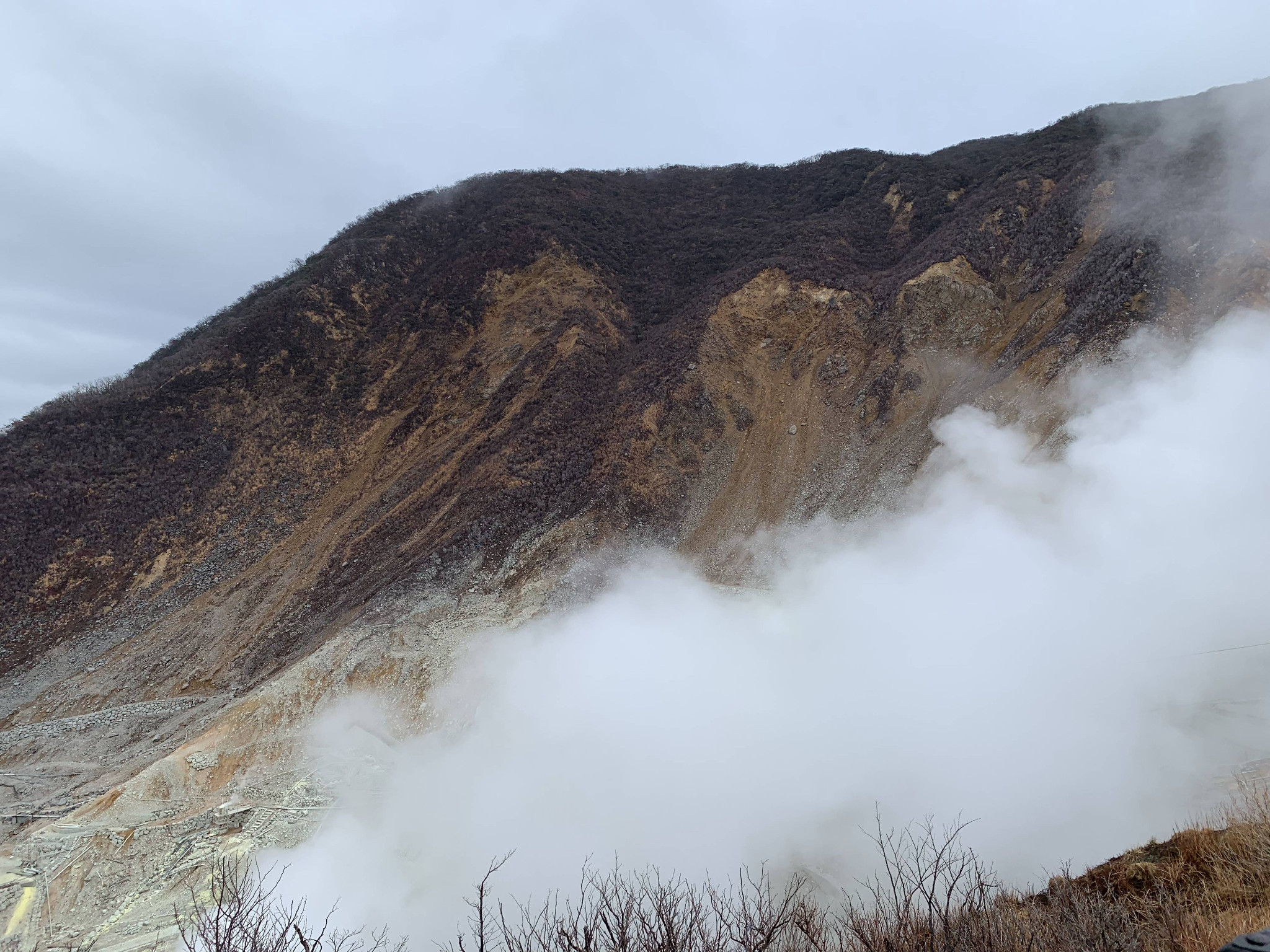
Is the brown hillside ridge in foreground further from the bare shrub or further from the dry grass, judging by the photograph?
the dry grass

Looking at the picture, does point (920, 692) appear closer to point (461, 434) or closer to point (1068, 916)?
point (1068, 916)

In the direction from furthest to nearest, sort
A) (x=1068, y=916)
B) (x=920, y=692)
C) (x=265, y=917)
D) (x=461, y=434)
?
(x=461, y=434) → (x=920, y=692) → (x=265, y=917) → (x=1068, y=916)

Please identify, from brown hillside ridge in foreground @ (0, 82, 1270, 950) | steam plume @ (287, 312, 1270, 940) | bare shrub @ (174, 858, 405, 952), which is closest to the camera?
bare shrub @ (174, 858, 405, 952)

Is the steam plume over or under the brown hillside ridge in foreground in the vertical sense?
under

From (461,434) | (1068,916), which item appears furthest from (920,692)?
(461,434)

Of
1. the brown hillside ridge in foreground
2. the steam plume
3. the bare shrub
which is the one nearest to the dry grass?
the bare shrub

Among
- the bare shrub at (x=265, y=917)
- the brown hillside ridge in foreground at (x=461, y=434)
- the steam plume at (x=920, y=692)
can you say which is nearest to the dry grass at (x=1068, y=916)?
the bare shrub at (x=265, y=917)

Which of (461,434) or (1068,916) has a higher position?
(461,434)

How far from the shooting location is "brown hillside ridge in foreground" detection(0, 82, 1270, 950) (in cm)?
1578

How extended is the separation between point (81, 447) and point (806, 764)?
1214 inches

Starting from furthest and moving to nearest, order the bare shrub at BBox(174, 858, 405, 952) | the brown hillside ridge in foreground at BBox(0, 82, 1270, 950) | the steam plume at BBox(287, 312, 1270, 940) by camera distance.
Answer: the brown hillside ridge in foreground at BBox(0, 82, 1270, 950)
the steam plume at BBox(287, 312, 1270, 940)
the bare shrub at BBox(174, 858, 405, 952)

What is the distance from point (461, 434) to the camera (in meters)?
26.6

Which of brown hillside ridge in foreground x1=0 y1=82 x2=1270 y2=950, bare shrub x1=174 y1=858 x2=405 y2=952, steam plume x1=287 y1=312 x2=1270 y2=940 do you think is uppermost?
brown hillside ridge in foreground x1=0 y1=82 x2=1270 y2=950

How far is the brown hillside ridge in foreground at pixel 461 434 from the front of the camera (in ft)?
51.8
